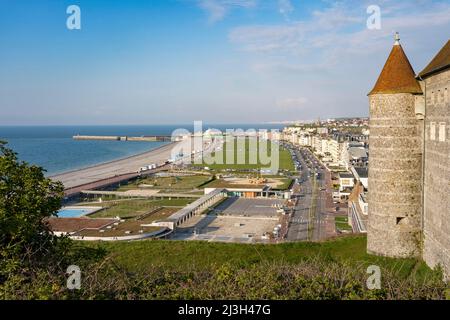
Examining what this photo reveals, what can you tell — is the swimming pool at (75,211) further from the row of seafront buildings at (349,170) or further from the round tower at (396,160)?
the round tower at (396,160)

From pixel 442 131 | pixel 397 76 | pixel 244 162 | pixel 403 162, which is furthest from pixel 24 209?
pixel 244 162

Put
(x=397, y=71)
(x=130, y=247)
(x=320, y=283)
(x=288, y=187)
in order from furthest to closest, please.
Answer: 1. (x=288, y=187)
2. (x=130, y=247)
3. (x=397, y=71)
4. (x=320, y=283)

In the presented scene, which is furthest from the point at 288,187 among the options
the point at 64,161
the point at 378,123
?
the point at 64,161

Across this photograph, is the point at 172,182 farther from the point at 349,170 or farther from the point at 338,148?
the point at 338,148

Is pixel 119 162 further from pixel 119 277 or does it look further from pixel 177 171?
pixel 119 277

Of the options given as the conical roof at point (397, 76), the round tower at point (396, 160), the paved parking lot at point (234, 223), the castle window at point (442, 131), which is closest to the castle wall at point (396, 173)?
the round tower at point (396, 160)

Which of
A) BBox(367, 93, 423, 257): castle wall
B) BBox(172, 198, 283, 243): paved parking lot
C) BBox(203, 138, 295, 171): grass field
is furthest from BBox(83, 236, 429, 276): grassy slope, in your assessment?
BBox(203, 138, 295, 171): grass field
